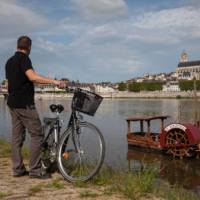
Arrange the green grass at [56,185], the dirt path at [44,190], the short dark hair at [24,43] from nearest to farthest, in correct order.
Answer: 1. the dirt path at [44,190]
2. the green grass at [56,185]
3. the short dark hair at [24,43]

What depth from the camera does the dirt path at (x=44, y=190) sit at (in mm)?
6008

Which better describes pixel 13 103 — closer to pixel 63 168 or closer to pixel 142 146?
pixel 63 168

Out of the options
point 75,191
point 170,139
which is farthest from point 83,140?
point 170,139

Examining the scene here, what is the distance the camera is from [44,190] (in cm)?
640

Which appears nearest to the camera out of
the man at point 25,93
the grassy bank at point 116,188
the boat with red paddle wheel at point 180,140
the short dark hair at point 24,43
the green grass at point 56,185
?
the grassy bank at point 116,188

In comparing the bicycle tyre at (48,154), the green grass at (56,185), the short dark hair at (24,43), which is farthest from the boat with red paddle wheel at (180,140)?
the short dark hair at (24,43)

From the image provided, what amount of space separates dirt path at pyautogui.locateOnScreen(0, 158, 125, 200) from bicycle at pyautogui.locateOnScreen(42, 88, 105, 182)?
248mm

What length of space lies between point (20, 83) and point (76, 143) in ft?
4.33

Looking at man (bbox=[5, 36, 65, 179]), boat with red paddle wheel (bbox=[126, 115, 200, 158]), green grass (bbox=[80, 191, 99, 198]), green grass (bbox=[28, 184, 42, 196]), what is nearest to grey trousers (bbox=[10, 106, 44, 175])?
man (bbox=[5, 36, 65, 179])

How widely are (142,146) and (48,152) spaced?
51.8 ft

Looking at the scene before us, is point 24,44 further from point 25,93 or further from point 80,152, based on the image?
point 80,152

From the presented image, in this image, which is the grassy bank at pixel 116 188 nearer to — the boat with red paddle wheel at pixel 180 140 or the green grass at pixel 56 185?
the green grass at pixel 56 185

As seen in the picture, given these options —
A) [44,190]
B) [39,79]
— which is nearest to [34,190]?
[44,190]

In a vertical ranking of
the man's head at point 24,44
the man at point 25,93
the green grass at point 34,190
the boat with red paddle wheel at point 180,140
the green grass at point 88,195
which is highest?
the man's head at point 24,44
